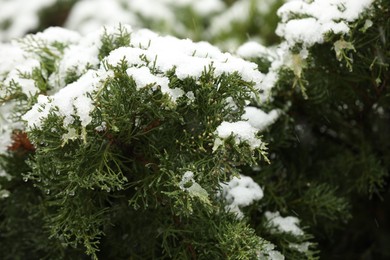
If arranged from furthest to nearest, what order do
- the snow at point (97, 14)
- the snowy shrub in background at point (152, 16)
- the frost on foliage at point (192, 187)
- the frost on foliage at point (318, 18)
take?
1. the snow at point (97, 14)
2. the snowy shrub in background at point (152, 16)
3. the frost on foliage at point (318, 18)
4. the frost on foliage at point (192, 187)

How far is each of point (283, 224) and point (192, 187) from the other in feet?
1.35

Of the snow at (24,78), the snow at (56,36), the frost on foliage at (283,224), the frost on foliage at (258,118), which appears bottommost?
the frost on foliage at (283,224)

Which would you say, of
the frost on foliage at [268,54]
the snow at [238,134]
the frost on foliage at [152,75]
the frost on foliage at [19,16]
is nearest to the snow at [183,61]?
the frost on foliage at [152,75]

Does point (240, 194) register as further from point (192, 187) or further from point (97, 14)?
point (97, 14)

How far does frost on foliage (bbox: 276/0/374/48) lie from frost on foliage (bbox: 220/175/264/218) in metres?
0.39

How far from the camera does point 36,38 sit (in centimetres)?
133

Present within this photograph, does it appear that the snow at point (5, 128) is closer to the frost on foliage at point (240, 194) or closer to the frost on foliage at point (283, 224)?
the frost on foliage at point (240, 194)

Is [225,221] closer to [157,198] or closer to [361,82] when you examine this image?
[157,198]

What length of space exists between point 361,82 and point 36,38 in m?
0.94

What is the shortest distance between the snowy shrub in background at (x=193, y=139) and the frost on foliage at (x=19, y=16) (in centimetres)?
145

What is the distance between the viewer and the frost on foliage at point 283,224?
3.92 ft

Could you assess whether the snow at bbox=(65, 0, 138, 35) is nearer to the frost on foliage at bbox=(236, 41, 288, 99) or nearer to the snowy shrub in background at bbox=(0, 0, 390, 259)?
the snowy shrub in background at bbox=(0, 0, 390, 259)

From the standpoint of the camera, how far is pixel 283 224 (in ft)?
3.96

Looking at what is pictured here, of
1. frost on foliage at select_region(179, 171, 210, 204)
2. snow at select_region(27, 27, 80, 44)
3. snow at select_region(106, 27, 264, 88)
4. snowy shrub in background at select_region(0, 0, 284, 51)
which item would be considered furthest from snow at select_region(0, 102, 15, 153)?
snowy shrub in background at select_region(0, 0, 284, 51)
